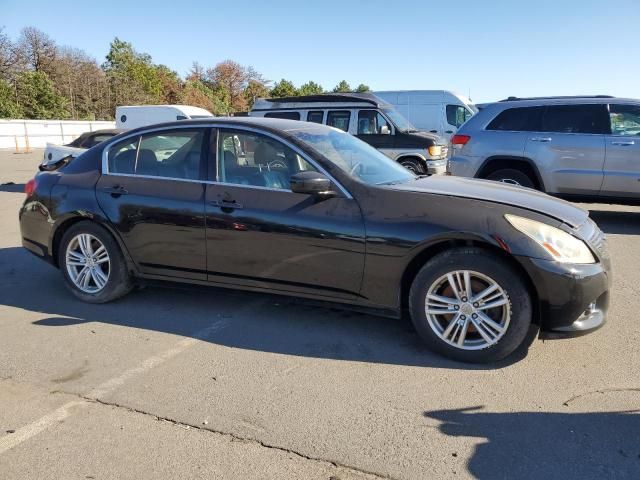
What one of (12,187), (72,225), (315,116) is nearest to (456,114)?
(315,116)

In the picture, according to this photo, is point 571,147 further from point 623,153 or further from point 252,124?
point 252,124

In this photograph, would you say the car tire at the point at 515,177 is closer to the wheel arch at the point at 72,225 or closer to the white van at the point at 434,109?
the wheel arch at the point at 72,225

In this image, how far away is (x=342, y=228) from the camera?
3828mm

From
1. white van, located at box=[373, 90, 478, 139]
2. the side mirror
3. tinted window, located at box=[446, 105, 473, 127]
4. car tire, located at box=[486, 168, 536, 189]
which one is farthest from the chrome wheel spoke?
tinted window, located at box=[446, 105, 473, 127]

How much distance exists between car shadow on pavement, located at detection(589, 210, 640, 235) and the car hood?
4408 millimetres

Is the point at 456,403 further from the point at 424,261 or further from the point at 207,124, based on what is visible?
the point at 207,124

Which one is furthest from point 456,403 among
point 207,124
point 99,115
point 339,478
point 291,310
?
point 99,115

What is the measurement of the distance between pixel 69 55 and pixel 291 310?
62.5 meters

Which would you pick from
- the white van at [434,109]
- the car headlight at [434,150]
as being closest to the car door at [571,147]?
the car headlight at [434,150]

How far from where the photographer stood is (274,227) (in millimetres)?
4023

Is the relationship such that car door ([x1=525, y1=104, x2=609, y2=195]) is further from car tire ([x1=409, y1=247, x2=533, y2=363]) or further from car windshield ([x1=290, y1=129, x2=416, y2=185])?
car tire ([x1=409, y1=247, x2=533, y2=363])

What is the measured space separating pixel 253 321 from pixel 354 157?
1.58m

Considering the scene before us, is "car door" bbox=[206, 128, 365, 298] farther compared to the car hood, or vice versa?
"car door" bbox=[206, 128, 365, 298]

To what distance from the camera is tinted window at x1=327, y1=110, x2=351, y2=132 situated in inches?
519
